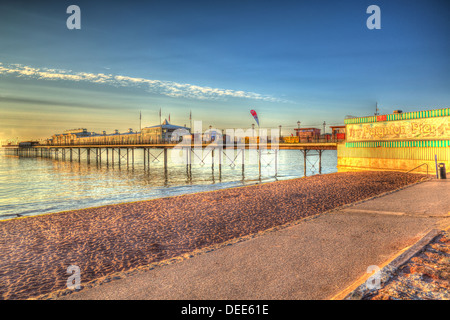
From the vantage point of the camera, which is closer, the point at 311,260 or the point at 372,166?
the point at 311,260

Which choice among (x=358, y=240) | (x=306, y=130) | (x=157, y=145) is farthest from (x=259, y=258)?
(x=306, y=130)

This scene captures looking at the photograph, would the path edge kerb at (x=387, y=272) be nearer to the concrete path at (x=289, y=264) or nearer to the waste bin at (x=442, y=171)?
the concrete path at (x=289, y=264)

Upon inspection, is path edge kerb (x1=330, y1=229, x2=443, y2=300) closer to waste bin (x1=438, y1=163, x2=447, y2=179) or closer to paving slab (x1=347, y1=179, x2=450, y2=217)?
paving slab (x1=347, y1=179, x2=450, y2=217)

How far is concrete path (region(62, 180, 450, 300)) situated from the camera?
4.60 meters

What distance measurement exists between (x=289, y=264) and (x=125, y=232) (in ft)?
19.6

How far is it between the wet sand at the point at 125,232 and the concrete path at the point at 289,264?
120cm

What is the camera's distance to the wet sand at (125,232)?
6.22 meters

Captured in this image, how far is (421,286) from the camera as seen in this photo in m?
4.34

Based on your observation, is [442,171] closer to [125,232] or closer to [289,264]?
[289,264]

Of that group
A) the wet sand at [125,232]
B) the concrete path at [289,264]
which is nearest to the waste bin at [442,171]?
the wet sand at [125,232]

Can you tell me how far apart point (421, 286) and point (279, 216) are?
6.54 metres

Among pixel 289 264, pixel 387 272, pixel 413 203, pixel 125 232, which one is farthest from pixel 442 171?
pixel 125 232
